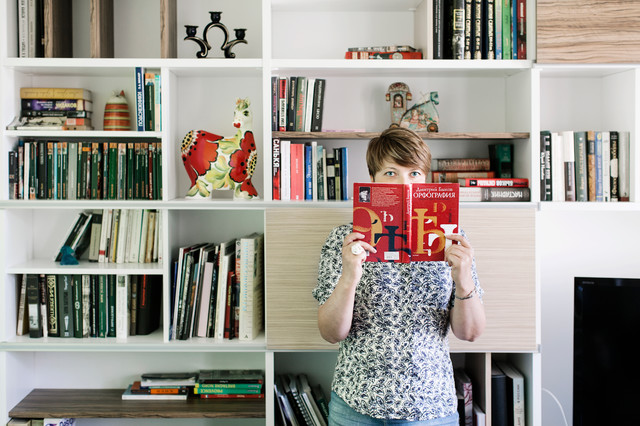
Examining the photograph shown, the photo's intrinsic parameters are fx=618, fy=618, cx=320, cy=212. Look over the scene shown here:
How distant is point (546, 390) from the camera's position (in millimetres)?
2479

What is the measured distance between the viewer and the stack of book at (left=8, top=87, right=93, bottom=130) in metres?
2.30

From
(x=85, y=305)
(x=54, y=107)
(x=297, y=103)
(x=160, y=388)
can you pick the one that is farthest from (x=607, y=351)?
(x=54, y=107)

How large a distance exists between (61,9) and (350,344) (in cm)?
165

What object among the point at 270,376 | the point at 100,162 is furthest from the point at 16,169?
the point at 270,376

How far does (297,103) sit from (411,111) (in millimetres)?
427

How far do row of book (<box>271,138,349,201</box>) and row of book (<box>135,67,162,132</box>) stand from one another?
440 millimetres

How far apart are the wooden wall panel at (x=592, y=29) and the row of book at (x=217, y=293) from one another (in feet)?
4.15

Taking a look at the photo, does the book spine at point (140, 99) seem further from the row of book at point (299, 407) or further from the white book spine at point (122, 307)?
the row of book at point (299, 407)

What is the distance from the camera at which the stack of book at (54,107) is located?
7.55ft

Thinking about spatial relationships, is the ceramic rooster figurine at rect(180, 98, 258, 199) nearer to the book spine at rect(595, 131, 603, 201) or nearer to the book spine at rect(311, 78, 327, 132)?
the book spine at rect(311, 78, 327, 132)

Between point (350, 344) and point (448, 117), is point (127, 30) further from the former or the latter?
point (350, 344)

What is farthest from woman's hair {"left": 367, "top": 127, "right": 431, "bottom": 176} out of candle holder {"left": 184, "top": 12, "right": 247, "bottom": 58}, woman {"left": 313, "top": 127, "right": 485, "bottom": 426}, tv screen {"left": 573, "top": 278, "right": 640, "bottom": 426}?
candle holder {"left": 184, "top": 12, "right": 247, "bottom": 58}

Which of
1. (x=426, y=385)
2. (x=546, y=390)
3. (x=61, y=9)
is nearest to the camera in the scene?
(x=426, y=385)

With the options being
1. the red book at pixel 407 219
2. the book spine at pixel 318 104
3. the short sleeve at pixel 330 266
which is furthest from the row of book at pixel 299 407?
the book spine at pixel 318 104
